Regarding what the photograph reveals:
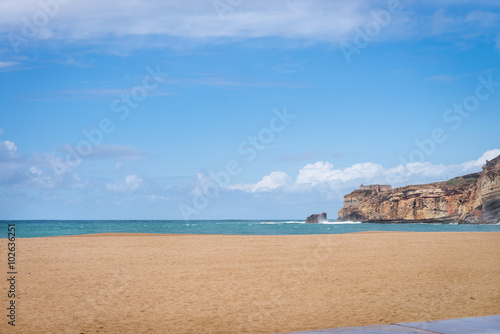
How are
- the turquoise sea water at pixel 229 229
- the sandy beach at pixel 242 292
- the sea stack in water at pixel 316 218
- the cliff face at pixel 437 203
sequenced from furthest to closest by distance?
the sea stack in water at pixel 316 218
the cliff face at pixel 437 203
the turquoise sea water at pixel 229 229
the sandy beach at pixel 242 292

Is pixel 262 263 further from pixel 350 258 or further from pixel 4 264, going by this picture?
pixel 4 264

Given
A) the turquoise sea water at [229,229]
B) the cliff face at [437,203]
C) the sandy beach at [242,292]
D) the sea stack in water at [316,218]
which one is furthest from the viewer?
the sea stack in water at [316,218]

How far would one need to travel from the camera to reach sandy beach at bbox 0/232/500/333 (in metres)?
7.66

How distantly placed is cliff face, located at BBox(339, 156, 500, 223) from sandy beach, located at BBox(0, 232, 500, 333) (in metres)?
91.3

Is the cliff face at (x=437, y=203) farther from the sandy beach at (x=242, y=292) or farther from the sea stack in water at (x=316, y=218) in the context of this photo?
the sandy beach at (x=242, y=292)

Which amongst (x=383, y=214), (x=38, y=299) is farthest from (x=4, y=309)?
(x=383, y=214)

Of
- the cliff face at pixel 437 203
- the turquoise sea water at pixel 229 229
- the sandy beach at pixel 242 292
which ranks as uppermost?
the cliff face at pixel 437 203

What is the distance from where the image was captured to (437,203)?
422 ft

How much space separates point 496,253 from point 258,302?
1337 centimetres

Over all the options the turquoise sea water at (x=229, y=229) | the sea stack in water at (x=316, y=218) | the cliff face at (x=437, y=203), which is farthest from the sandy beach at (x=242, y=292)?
the sea stack in water at (x=316, y=218)

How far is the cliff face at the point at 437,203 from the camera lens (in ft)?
319

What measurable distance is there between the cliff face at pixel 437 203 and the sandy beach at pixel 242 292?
91.3 metres

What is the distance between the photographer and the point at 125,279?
1174 centimetres

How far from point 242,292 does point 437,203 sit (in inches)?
5147
